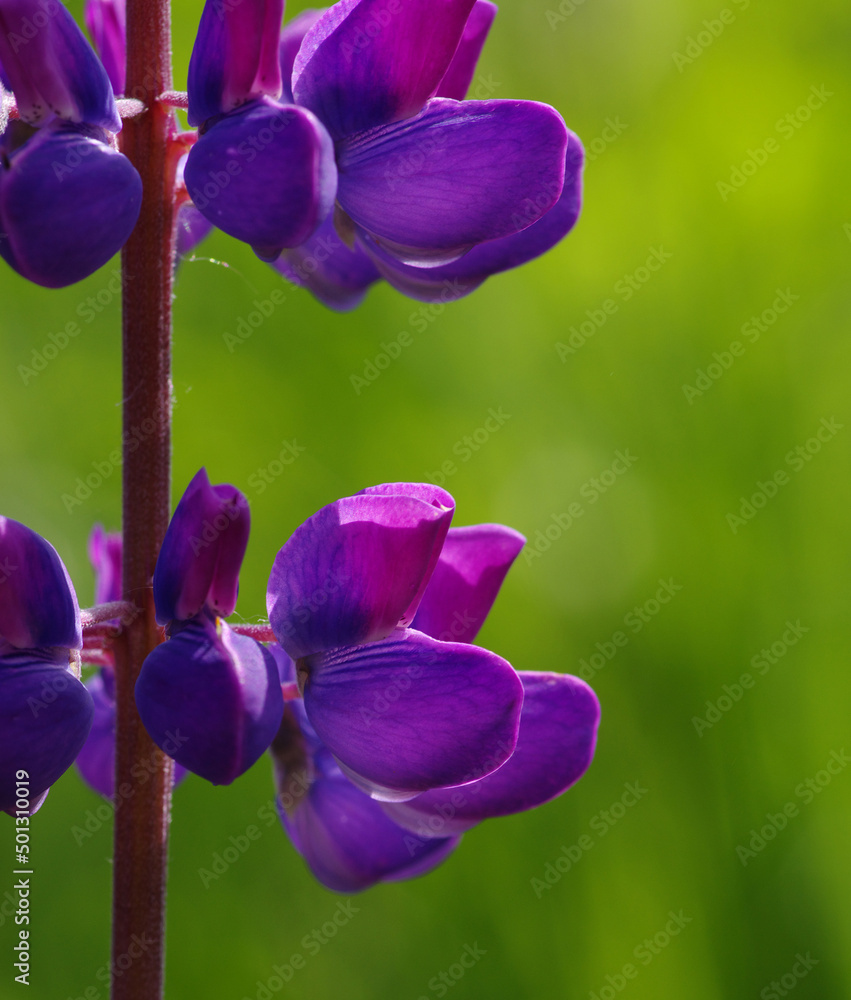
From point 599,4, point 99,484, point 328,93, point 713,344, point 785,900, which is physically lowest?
point 99,484

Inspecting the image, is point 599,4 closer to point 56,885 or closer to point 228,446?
point 228,446

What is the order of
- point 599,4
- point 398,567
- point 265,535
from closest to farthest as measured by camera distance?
point 398,567 < point 265,535 < point 599,4

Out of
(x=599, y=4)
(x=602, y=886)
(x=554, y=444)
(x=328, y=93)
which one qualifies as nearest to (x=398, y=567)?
(x=328, y=93)

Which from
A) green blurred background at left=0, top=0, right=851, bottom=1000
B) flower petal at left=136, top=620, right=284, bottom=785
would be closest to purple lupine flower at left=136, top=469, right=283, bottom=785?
flower petal at left=136, top=620, right=284, bottom=785

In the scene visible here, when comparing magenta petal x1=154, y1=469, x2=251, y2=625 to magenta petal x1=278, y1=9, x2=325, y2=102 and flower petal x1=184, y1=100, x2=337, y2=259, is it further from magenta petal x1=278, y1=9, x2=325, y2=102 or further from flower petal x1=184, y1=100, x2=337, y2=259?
magenta petal x1=278, y1=9, x2=325, y2=102

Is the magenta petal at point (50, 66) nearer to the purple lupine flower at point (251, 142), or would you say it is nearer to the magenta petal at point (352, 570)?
the purple lupine flower at point (251, 142)

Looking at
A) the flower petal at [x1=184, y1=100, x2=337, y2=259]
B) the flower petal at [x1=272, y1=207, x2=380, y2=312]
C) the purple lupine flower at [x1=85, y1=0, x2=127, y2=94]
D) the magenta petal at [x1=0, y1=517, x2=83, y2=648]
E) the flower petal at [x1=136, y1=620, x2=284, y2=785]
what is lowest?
the magenta petal at [x1=0, y1=517, x2=83, y2=648]
